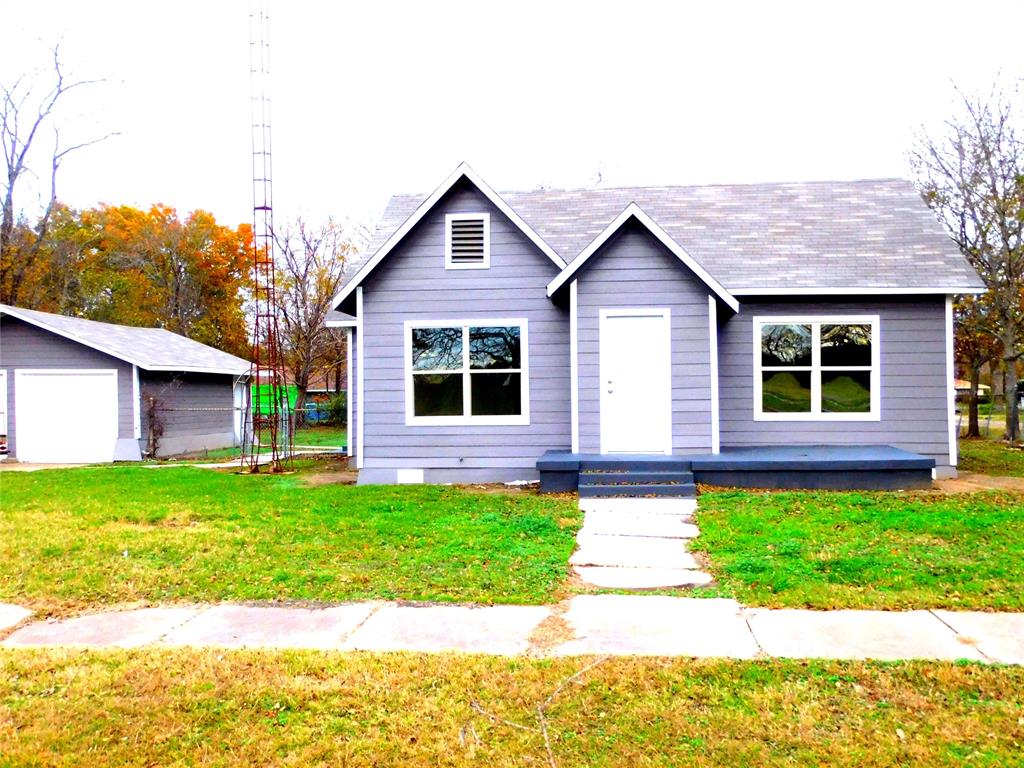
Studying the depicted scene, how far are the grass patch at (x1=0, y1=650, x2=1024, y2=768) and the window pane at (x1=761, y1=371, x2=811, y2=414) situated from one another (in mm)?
8405

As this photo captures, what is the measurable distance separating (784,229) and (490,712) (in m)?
11.9

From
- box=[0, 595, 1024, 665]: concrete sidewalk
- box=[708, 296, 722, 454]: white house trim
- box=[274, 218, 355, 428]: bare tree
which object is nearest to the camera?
box=[0, 595, 1024, 665]: concrete sidewalk

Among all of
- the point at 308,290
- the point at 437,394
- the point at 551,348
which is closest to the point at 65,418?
the point at 437,394

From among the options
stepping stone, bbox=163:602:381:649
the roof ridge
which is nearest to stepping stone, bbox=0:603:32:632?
stepping stone, bbox=163:602:381:649

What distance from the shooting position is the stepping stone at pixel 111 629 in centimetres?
494

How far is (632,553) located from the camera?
7.22m

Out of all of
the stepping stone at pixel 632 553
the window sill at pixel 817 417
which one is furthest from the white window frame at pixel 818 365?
the stepping stone at pixel 632 553

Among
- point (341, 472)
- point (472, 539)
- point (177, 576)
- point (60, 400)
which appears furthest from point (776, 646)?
point (60, 400)

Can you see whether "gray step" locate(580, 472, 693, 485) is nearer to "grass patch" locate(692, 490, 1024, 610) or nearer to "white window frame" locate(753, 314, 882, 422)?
"grass patch" locate(692, 490, 1024, 610)

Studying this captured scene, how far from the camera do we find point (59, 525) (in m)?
8.53

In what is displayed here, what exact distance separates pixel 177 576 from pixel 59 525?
3.14m

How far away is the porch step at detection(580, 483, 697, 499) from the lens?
9.90m

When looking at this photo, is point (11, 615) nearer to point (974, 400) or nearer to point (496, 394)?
point (496, 394)

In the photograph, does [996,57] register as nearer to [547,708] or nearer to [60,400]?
[547,708]
